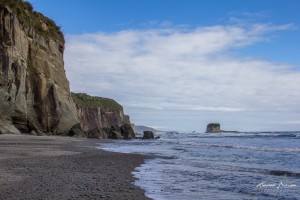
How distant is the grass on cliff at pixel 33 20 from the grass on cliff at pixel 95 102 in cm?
4554

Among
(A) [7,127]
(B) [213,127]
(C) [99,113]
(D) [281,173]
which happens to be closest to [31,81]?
(A) [7,127]

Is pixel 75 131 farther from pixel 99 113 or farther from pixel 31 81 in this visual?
pixel 99 113

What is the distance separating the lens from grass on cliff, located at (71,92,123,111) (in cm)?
10631

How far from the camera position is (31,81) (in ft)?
148

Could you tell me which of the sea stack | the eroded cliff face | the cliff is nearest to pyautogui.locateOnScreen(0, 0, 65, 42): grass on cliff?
the eroded cliff face

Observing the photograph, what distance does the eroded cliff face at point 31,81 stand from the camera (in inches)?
1506

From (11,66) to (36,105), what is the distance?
24.2 ft

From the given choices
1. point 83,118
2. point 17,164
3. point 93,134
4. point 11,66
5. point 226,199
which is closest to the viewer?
point 226,199

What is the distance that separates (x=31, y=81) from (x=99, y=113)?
62420 millimetres

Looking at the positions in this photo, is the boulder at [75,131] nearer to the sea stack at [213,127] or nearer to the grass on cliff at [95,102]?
the grass on cliff at [95,102]

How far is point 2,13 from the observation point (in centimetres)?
3994

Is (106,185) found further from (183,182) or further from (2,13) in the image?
(2,13)

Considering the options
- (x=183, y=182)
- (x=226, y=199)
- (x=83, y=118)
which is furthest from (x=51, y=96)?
(x=83, y=118)

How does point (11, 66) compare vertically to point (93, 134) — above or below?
above
